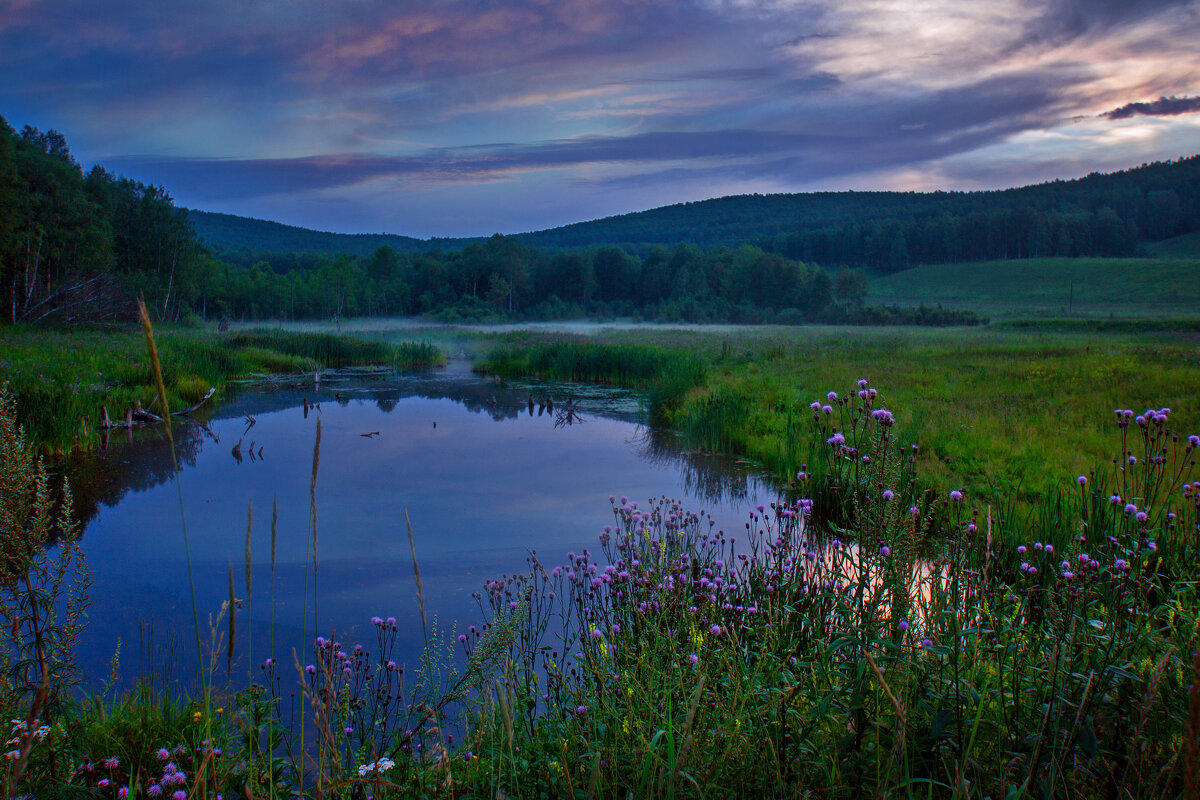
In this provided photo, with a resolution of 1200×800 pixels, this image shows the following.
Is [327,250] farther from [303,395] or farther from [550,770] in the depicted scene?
[550,770]

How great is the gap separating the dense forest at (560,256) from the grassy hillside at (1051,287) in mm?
9409

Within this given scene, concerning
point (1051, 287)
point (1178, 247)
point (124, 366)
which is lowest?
point (124, 366)

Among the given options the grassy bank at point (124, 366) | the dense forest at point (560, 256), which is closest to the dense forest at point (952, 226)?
the dense forest at point (560, 256)

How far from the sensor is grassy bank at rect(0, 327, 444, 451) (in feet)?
29.1

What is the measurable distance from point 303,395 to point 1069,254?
326ft

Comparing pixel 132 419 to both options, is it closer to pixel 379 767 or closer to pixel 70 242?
pixel 379 767

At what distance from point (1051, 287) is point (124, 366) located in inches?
3056

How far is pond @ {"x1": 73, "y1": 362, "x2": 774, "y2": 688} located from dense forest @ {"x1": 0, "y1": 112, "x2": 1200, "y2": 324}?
22.4m

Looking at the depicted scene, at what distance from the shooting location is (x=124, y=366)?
14.0 meters

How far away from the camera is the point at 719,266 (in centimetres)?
7462

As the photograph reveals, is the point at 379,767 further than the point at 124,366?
No

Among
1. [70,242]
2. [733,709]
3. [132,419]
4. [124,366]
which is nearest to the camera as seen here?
[733,709]

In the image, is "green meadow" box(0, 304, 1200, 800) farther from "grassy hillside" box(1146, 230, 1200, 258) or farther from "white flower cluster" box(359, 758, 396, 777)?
"grassy hillside" box(1146, 230, 1200, 258)

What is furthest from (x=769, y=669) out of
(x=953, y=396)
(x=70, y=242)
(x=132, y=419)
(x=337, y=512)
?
(x=70, y=242)
